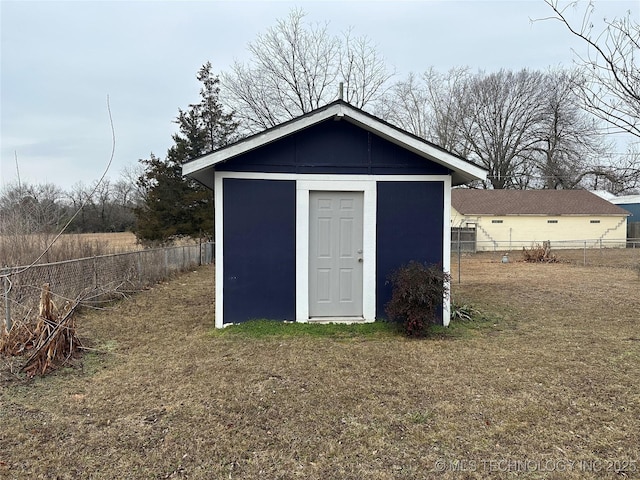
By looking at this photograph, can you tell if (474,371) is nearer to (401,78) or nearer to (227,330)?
(227,330)

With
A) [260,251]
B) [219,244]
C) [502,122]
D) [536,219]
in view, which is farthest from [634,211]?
[219,244]

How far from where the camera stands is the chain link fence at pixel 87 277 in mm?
5469

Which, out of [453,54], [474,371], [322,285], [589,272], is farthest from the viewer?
[453,54]

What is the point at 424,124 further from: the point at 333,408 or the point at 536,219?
the point at 333,408

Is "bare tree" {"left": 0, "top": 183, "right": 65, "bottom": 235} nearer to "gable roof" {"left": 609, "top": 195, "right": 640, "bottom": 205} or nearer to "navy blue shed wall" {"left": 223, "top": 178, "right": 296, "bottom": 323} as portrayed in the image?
"navy blue shed wall" {"left": 223, "top": 178, "right": 296, "bottom": 323}

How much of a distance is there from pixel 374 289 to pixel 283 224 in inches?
67.7

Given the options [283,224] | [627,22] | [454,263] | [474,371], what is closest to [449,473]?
[474,371]

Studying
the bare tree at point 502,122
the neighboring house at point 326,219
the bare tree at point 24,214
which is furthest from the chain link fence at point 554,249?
the bare tree at point 24,214

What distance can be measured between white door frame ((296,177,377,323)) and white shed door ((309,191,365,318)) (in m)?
0.10

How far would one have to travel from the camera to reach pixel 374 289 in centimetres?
638

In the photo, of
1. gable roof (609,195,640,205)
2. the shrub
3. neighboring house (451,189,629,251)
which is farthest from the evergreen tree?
gable roof (609,195,640,205)

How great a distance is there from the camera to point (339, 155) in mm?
6285

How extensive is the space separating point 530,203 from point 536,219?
A: 4.83 feet

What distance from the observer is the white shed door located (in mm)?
6371
